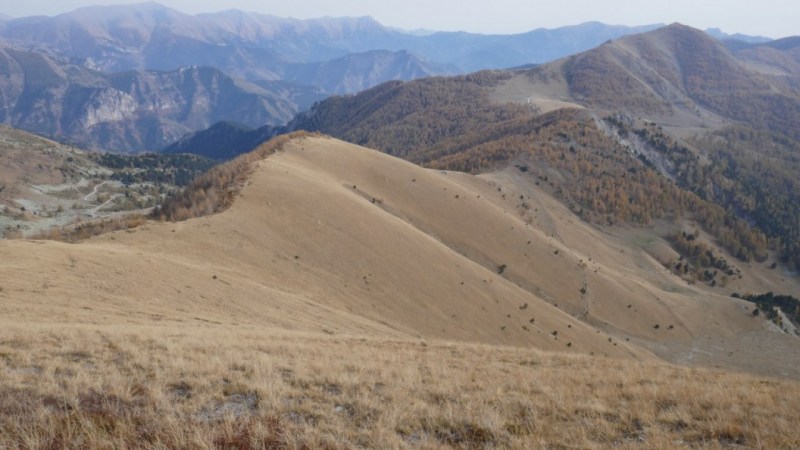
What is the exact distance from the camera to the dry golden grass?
8.01 meters

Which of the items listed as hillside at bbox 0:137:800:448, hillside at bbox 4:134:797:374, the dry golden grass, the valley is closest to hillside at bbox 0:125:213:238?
hillside at bbox 4:134:797:374

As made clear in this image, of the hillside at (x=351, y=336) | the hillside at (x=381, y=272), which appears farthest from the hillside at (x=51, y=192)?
the hillside at (x=351, y=336)

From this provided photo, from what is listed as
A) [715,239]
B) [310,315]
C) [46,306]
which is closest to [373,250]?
[310,315]

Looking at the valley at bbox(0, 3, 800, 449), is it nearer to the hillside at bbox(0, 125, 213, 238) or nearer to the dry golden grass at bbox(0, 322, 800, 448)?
the dry golden grass at bbox(0, 322, 800, 448)

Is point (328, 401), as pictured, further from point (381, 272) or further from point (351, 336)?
point (381, 272)

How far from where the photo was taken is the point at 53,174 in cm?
18038

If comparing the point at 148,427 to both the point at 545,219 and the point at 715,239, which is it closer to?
the point at 545,219

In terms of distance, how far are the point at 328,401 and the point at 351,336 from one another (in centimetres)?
1233

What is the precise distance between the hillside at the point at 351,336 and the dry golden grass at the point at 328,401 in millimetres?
62

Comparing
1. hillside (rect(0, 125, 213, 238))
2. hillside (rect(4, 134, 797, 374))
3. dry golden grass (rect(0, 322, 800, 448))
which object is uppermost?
dry golden grass (rect(0, 322, 800, 448))

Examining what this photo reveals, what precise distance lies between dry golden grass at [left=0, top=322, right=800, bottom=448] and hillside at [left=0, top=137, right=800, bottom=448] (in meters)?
0.06

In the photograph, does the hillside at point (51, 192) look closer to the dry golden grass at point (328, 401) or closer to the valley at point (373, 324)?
the valley at point (373, 324)

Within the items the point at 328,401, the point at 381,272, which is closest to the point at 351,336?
the point at 328,401

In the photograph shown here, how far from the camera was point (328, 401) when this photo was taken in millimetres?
10289
